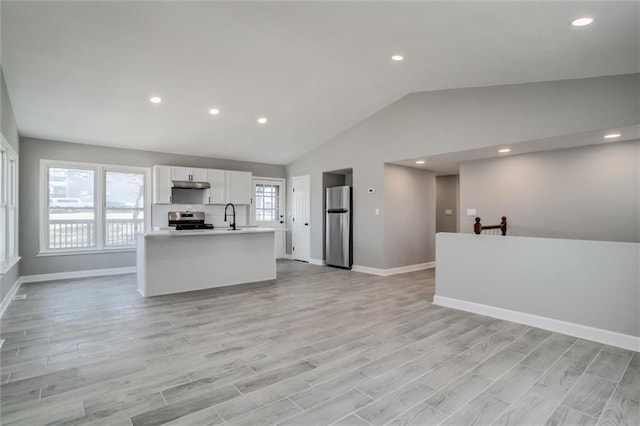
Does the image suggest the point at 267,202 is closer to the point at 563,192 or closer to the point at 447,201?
the point at 447,201

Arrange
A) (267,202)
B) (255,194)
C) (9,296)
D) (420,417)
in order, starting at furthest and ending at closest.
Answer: (267,202), (255,194), (9,296), (420,417)

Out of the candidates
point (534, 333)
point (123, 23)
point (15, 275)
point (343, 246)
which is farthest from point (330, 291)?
point (15, 275)

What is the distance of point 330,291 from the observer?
5082mm

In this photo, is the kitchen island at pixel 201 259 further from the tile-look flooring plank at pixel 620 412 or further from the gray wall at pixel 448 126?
the tile-look flooring plank at pixel 620 412

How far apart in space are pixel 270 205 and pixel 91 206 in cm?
386

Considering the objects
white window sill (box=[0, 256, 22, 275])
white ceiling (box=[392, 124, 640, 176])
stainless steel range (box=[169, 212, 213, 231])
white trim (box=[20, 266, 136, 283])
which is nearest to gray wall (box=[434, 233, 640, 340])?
white ceiling (box=[392, 124, 640, 176])

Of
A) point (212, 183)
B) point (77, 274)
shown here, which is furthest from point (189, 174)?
point (77, 274)

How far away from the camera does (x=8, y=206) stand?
14.8ft

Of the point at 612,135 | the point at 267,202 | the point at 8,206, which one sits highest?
the point at 612,135

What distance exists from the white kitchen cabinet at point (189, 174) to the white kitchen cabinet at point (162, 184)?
0.34 ft

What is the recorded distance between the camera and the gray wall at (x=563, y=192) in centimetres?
421

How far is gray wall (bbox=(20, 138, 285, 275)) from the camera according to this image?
5.71m

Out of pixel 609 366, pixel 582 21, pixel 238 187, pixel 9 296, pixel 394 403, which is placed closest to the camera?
pixel 394 403

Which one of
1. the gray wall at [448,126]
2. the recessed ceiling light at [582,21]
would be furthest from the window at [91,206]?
the recessed ceiling light at [582,21]
